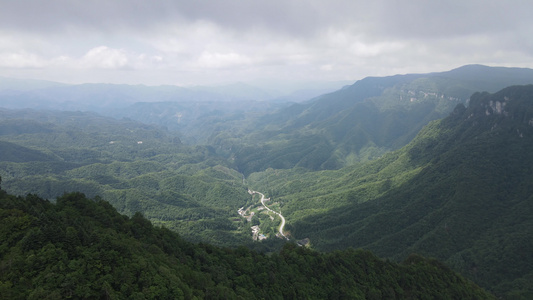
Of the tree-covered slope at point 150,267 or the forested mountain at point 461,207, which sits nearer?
the tree-covered slope at point 150,267

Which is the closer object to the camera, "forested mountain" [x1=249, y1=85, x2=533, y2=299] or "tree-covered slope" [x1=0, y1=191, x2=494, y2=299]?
"tree-covered slope" [x1=0, y1=191, x2=494, y2=299]

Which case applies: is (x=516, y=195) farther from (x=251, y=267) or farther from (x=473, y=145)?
(x=251, y=267)

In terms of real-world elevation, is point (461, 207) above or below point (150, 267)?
below

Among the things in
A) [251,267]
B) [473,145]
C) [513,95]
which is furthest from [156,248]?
[513,95]

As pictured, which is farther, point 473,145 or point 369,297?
point 473,145
